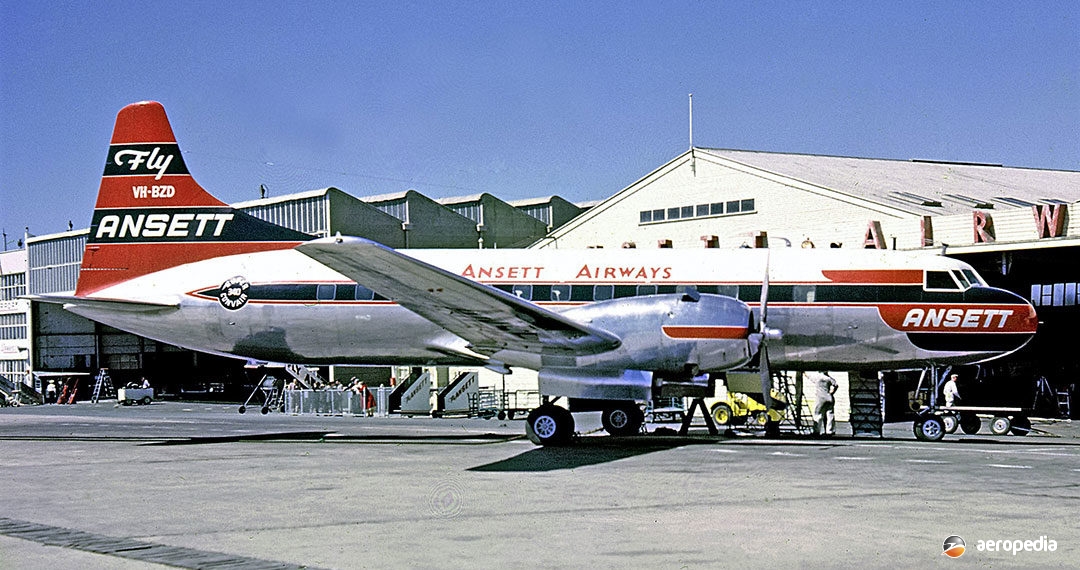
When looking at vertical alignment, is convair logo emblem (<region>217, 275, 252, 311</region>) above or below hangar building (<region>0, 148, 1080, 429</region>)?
below

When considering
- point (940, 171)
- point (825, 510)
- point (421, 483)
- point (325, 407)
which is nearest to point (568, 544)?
point (825, 510)

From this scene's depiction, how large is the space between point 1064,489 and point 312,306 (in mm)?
15710

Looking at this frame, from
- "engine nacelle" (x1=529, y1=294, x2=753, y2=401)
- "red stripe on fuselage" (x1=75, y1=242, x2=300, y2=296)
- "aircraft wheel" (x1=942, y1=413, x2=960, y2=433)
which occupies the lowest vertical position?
"aircraft wheel" (x1=942, y1=413, x2=960, y2=433)

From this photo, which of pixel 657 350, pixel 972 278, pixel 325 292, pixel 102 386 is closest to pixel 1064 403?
pixel 972 278

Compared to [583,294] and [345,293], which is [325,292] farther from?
[583,294]

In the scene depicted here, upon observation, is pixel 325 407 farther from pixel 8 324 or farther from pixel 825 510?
pixel 8 324

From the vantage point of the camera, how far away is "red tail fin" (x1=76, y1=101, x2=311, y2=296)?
25.0 meters

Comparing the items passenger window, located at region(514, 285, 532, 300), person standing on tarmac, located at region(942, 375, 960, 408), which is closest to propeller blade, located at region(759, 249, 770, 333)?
passenger window, located at region(514, 285, 532, 300)

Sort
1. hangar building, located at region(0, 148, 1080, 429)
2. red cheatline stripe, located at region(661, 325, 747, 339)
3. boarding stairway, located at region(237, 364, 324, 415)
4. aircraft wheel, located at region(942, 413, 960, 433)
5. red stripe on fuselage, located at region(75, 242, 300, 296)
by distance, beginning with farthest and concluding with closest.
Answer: boarding stairway, located at region(237, 364, 324, 415) → hangar building, located at region(0, 148, 1080, 429) → red stripe on fuselage, located at region(75, 242, 300, 296) → aircraft wheel, located at region(942, 413, 960, 433) → red cheatline stripe, located at region(661, 325, 747, 339)

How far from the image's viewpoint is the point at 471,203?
62.2 metres

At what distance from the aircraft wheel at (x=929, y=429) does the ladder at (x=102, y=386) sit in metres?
53.7

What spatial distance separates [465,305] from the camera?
1931 centimetres

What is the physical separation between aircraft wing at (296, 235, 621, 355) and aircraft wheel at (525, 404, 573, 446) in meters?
1.35

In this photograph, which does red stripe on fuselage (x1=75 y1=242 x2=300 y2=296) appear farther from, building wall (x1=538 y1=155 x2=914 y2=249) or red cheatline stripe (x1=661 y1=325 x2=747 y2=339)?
building wall (x1=538 y1=155 x2=914 y2=249)
